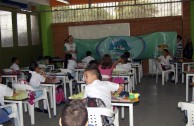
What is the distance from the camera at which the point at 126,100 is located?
14.4ft

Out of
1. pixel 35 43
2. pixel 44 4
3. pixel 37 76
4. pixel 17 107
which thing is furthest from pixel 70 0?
pixel 17 107

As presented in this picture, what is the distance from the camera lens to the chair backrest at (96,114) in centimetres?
359

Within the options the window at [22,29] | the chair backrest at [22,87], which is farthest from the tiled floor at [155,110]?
the window at [22,29]

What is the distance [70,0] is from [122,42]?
2.89m

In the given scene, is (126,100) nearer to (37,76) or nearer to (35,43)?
(37,76)

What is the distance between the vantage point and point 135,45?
1244 centimetres

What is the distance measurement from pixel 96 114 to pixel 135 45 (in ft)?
29.8

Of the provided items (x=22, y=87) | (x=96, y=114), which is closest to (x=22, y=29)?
(x=22, y=87)

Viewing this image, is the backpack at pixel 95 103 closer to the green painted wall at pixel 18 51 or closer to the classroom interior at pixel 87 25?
the classroom interior at pixel 87 25

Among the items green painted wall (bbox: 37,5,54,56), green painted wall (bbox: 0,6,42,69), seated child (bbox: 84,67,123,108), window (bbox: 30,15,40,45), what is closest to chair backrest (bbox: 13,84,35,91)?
seated child (bbox: 84,67,123,108)

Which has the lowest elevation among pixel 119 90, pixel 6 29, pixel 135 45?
pixel 119 90

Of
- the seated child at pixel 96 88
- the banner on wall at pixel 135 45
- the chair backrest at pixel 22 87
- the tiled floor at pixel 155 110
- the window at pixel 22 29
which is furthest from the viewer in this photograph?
the banner on wall at pixel 135 45

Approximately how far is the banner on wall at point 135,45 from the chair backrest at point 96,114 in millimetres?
8999

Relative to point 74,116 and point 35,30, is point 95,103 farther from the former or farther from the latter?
point 35,30
